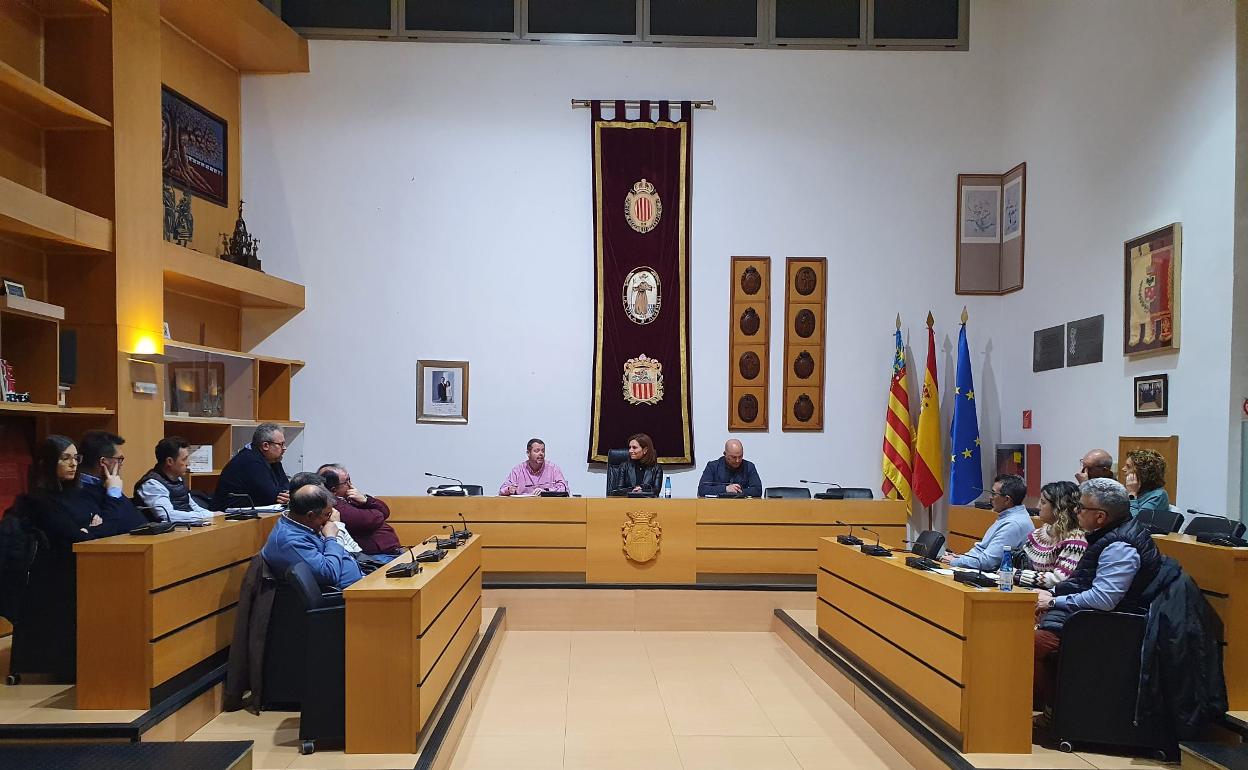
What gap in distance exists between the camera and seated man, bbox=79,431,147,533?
174 inches

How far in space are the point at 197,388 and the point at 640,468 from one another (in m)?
4.06

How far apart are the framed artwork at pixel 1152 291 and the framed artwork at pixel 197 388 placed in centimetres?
781

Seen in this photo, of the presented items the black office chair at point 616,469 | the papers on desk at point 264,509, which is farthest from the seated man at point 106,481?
the black office chair at point 616,469

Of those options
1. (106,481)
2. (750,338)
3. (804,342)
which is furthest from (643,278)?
(106,481)

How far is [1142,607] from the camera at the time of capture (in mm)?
3896

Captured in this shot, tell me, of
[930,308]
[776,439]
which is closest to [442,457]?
[776,439]

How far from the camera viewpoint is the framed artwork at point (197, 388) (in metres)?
7.04

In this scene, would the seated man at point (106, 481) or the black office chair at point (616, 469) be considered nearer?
the seated man at point (106, 481)

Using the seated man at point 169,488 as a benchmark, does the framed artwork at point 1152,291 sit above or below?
above

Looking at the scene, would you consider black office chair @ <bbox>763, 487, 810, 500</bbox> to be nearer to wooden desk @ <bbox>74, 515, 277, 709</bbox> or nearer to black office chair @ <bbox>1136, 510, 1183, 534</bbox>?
black office chair @ <bbox>1136, 510, 1183, 534</bbox>

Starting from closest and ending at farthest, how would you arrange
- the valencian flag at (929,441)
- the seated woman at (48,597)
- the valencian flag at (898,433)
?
the seated woman at (48,597), the valencian flag at (929,441), the valencian flag at (898,433)

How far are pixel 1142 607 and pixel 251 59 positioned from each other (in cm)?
886

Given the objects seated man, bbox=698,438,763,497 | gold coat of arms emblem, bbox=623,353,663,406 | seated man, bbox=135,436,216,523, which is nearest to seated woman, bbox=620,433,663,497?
seated man, bbox=698,438,763,497

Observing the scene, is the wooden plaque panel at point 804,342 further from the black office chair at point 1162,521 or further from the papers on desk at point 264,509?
the papers on desk at point 264,509
